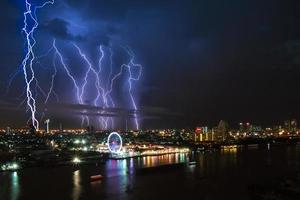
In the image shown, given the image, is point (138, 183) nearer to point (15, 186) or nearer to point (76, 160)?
point (15, 186)

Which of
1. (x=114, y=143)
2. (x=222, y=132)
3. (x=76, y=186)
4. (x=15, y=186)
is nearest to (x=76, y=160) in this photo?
(x=114, y=143)

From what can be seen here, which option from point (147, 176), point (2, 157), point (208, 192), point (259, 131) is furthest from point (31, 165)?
point (259, 131)

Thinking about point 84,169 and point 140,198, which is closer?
point 140,198

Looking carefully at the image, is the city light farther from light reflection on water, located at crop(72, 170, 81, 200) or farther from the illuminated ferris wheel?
the illuminated ferris wheel

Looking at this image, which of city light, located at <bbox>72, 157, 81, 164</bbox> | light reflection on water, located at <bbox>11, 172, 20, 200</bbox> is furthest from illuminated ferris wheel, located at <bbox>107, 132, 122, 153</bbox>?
light reflection on water, located at <bbox>11, 172, 20, 200</bbox>

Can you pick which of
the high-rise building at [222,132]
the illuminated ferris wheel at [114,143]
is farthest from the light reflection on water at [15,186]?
the high-rise building at [222,132]

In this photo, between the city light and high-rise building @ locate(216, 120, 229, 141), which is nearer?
the city light

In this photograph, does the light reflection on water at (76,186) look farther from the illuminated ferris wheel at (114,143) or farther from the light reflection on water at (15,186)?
the illuminated ferris wheel at (114,143)

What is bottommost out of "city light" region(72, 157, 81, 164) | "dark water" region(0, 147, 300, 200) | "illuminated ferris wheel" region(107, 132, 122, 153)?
"dark water" region(0, 147, 300, 200)

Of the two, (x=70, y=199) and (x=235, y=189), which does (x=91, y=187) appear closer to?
(x=70, y=199)
